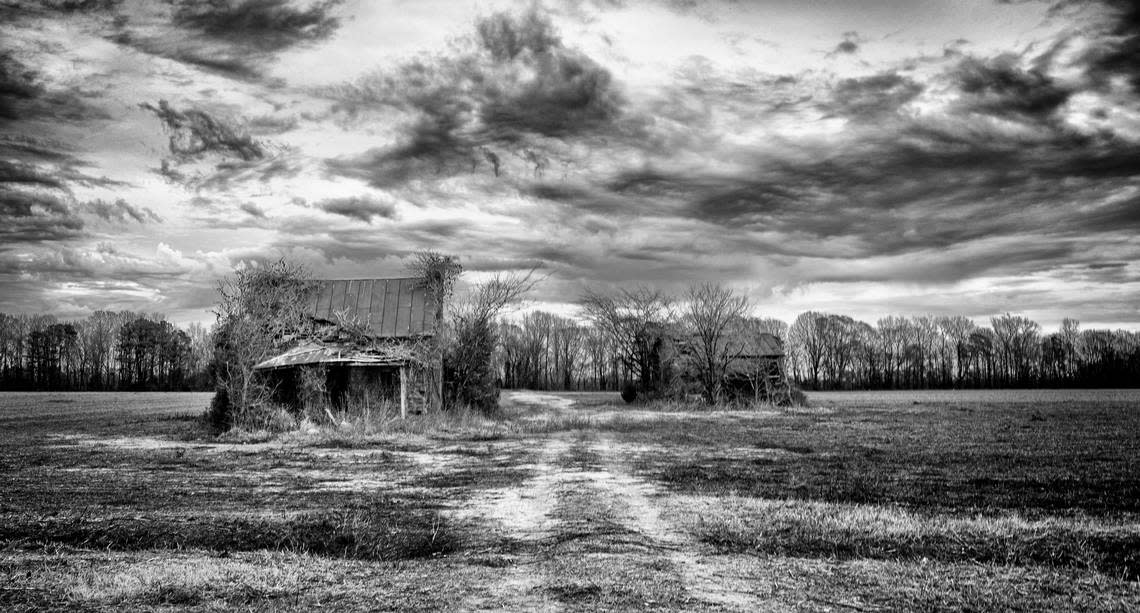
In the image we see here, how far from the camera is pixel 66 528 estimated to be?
8.90m

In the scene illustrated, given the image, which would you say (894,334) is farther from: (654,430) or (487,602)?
(487,602)

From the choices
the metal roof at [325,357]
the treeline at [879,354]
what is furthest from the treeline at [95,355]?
the metal roof at [325,357]

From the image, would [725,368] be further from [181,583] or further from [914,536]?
[181,583]

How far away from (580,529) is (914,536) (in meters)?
3.90

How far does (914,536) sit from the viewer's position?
831cm

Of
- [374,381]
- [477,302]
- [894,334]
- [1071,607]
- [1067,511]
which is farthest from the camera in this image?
[894,334]

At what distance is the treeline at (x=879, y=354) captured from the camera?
106 meters

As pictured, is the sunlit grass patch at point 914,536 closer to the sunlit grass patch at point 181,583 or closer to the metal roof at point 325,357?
the sunlit grass patch at point 181,583

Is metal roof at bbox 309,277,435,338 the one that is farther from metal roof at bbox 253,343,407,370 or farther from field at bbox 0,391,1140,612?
field at bbox 0,391,1140,612

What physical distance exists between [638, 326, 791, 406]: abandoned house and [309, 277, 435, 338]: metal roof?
55.1 feet

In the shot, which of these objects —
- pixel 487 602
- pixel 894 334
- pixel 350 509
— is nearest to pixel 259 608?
pixel 487 602

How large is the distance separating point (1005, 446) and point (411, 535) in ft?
54.5

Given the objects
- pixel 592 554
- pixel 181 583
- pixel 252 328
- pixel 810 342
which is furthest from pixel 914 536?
pixel 810 342

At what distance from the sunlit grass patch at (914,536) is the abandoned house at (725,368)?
31.7m
